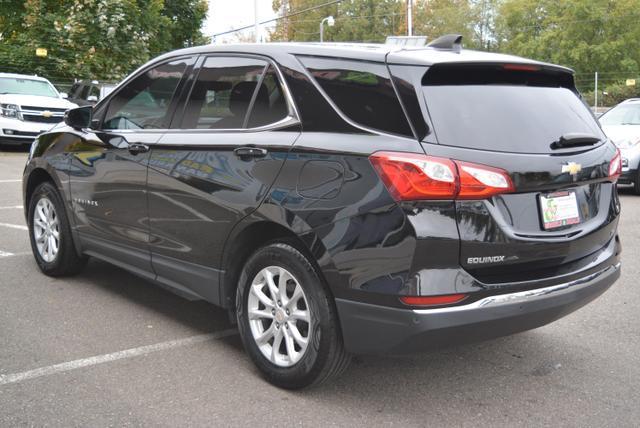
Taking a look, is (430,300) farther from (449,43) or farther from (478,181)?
(449,43)

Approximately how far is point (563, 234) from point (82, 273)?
4.00m

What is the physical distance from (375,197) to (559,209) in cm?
91

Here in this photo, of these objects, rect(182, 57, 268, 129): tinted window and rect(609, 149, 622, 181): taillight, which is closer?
rect(609, 149, 622, 181): taillight

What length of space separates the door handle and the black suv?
0.37 ft

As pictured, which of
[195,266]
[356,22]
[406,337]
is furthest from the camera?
[356,22]

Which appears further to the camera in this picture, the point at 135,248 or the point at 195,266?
the point at 135,248

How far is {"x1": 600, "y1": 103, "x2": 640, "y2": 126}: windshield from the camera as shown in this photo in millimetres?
12190

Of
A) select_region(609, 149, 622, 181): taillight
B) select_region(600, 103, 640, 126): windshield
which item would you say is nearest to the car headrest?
select_region(609, 149, 622, 181): taillight

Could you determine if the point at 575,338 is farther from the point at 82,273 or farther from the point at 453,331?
the point at 82,273

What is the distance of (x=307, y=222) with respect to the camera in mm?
3244

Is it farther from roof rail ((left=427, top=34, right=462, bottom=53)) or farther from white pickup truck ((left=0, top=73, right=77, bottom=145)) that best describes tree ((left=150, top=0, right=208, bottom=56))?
roof rail ((left=427, top=34, right=462, bottom=53))

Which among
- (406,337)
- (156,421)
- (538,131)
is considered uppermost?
(538,131)

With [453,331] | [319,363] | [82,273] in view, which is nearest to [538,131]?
[453,331]

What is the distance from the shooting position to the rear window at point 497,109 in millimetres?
3078
